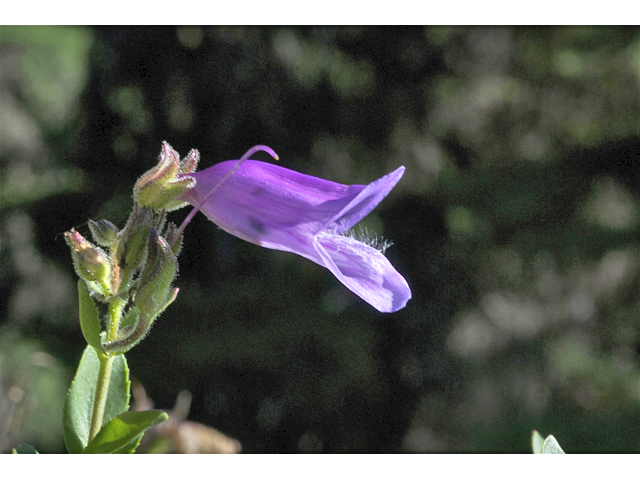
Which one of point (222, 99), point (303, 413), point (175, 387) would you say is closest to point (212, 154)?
point (222, 99)

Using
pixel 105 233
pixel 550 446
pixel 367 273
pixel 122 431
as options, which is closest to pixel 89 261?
pixel 105 233

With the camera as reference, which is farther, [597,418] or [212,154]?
[212,154]

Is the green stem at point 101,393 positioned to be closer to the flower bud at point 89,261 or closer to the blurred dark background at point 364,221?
the flower bud at point 89,261

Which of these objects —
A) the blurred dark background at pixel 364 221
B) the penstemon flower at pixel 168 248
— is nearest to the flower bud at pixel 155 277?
the penstemon flower at pixel 168 248

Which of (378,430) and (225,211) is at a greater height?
Result: (225,211)
